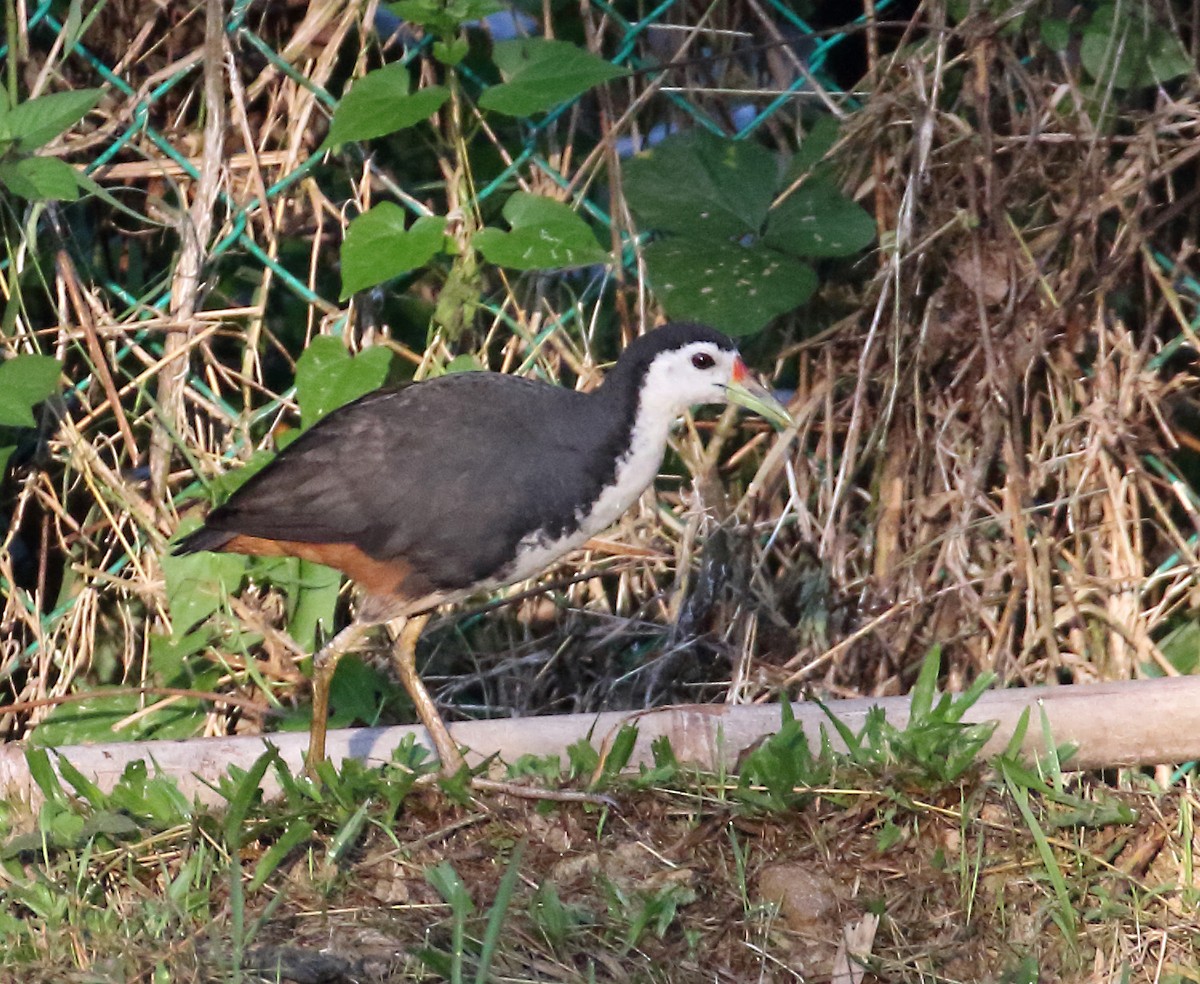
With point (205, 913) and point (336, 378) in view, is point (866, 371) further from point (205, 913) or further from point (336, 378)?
point (205, 913)

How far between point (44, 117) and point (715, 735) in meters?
2.07

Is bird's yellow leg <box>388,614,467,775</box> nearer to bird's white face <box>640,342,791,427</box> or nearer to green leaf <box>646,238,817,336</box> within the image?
bird's white face <box>640,342,791,427</box>

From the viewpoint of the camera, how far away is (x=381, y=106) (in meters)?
3.91

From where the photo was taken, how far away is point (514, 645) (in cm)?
431

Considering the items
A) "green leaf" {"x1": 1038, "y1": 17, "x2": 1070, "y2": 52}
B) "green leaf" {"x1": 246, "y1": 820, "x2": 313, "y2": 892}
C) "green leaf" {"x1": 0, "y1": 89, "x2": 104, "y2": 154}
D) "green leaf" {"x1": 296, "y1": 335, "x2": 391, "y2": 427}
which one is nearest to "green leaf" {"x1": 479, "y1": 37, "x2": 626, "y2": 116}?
"green leaf" {"x1": 296, "y1": 335, "x2": 391, "y2": 427}

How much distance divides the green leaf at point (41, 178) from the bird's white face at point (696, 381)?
139 cm

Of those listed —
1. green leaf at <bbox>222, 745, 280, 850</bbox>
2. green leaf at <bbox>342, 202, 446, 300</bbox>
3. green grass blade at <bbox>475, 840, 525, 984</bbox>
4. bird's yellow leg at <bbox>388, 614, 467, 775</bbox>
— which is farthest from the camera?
green leaf at <bbox>342, 202, 446, 300</bbox>

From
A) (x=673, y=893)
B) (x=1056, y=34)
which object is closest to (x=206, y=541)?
(x=673, y=893)

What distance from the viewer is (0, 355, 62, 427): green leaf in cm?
379

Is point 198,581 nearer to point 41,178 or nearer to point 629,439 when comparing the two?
point 41,178

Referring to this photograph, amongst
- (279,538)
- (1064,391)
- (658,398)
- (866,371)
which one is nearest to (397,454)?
(279,538)

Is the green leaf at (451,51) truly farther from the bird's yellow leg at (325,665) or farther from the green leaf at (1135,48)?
the green leaf at (1135,48)

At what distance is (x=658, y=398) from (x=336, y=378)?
0.92 meters

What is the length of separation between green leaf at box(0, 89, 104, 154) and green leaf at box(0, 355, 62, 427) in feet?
1.68
